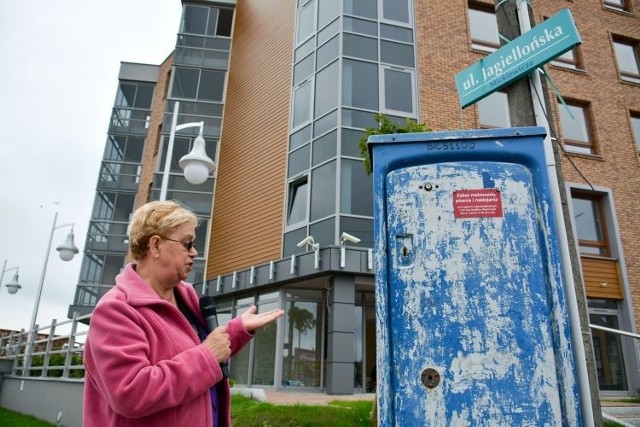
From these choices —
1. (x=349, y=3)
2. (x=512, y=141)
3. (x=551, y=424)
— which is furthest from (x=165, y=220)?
(x=349, y=3)

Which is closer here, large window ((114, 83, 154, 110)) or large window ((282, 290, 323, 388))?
large window ((282, 290, 323, 388))

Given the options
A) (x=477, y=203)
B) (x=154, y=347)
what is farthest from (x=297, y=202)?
(x=154, y=347)

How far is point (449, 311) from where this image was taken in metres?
2.29

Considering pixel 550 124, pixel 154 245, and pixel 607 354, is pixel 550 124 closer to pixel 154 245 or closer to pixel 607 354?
pixel 154 245

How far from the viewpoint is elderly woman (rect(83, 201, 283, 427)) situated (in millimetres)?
1832

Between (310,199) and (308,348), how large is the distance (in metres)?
Result: 4.07

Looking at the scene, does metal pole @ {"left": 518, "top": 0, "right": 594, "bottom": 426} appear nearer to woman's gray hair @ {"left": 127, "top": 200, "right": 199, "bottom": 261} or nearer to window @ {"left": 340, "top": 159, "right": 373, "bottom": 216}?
woman's gray hair @ {"left": 127, "top": 200, "right": 199, "bottom": 261}

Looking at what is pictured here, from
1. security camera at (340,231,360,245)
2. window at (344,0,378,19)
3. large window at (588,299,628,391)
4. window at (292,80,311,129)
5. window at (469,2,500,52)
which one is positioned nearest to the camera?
security camera at (340,231,360,245)

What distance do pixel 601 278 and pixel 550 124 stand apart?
484 inches

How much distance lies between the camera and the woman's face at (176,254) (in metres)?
2.30

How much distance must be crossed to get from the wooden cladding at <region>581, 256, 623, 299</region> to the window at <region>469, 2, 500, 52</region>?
7363 millimetres

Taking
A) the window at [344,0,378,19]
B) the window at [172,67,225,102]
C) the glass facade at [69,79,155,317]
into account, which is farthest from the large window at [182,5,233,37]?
the window at [344,0,378,19]

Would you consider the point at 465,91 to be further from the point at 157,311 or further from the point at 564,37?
the point at 157,311

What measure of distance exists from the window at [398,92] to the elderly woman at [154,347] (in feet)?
40.7
